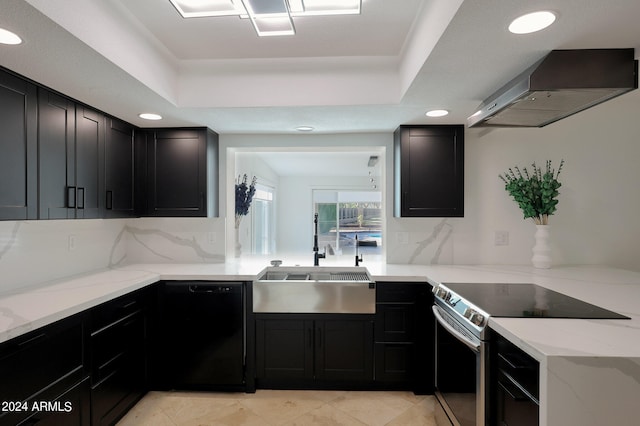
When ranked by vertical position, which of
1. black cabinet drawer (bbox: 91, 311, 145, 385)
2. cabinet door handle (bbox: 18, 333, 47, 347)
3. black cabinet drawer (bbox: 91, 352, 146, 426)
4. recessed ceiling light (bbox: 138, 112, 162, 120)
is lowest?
black cabinet drawer (bbox: 91, 352, 146, 426)

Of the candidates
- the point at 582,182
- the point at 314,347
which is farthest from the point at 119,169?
the point at 582,182

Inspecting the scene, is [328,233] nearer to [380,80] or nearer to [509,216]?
[509,216]

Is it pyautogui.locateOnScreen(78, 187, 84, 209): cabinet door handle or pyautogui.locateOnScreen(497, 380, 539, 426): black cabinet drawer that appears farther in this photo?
pyautogui.locateOnScreen(78, 187, 84, 209): cabinet door handle

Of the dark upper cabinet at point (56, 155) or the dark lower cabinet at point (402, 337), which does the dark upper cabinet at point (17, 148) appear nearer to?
the dark upper cabinet at point (56, 155)

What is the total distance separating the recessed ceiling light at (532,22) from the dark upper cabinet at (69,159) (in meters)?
2.34

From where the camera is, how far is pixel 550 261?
8.45 feet

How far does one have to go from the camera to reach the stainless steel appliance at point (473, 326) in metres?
1.47

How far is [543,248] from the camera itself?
257 cm

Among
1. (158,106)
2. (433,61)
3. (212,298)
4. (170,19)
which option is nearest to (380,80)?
(433,61)

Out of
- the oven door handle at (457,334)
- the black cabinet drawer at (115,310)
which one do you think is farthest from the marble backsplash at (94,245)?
the oven door handle at (457,334)

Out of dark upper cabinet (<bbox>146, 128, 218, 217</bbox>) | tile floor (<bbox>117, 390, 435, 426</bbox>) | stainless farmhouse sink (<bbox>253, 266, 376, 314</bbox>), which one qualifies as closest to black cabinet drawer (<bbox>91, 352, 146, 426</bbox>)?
tile floor (<bbox>117, 390, 435, 426</bbox>)

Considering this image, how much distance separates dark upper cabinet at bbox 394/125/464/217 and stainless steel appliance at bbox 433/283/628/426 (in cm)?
78

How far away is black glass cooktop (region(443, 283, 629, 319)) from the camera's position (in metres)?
1.45

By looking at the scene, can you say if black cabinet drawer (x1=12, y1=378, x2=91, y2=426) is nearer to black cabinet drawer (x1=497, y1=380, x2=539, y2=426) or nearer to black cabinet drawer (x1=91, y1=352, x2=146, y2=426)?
black cabinet drawer (x1=91, y1=352, x2=146, y2=426)
